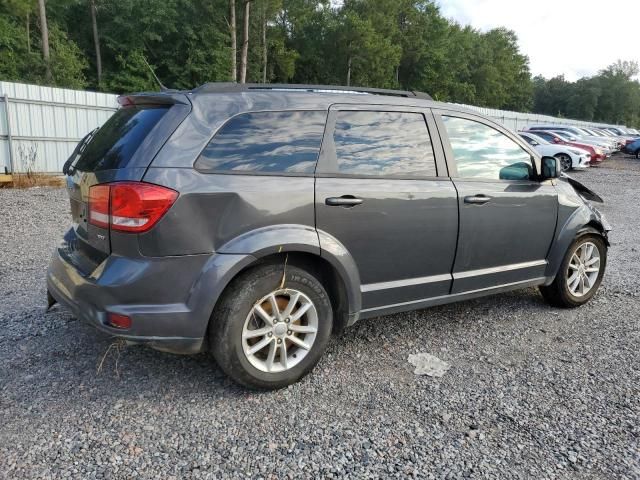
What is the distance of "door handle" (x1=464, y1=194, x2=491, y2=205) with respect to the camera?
3.63 metres

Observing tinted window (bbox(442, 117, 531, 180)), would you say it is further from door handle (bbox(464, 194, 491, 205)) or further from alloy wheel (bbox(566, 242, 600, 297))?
alloy wheel (bbox(566, 242, 600, 297))

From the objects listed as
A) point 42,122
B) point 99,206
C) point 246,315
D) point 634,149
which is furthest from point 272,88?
point 634,149

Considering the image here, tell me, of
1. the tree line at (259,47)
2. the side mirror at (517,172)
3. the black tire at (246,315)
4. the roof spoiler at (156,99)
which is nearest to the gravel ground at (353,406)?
the black tire at (246,315)

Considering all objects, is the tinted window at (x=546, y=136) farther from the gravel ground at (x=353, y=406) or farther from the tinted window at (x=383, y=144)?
the tinted window at (x=383, y=144)

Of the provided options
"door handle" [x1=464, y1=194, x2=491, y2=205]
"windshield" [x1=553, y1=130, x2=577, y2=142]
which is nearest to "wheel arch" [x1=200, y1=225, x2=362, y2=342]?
"door handle" [x1=464, y1=194, x2=491, y2=205]

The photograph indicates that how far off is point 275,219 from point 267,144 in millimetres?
461

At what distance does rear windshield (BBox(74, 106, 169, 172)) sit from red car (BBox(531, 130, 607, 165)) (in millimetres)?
22987

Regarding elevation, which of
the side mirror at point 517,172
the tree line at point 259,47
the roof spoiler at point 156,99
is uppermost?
the tree line at point 259,47

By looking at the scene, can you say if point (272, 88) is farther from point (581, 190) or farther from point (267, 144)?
point (581, 190)

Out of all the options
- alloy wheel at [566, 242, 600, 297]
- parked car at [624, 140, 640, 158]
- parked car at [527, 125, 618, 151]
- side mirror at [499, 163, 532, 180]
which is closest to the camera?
side mirror at [499, 163, 532, 180]

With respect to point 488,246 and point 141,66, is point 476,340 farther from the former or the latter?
point 141,66

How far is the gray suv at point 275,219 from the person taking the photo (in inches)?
105

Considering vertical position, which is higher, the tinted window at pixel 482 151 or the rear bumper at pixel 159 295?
the tinted window at pixel 482 151

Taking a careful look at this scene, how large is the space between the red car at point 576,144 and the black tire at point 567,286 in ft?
65.2
